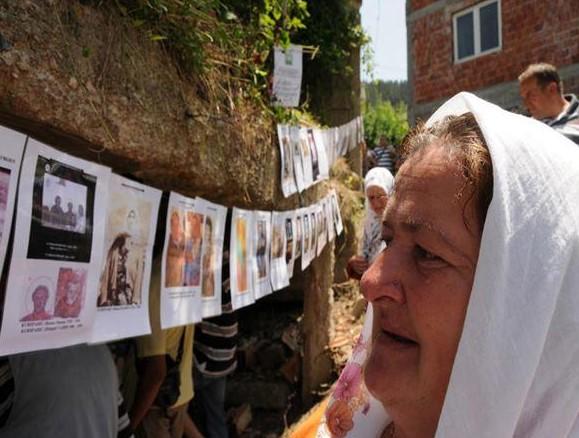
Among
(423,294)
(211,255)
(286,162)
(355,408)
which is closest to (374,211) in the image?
(286,162)

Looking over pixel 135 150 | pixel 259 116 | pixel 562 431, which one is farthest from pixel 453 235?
pixel 259 116

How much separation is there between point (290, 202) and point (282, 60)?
1057mm

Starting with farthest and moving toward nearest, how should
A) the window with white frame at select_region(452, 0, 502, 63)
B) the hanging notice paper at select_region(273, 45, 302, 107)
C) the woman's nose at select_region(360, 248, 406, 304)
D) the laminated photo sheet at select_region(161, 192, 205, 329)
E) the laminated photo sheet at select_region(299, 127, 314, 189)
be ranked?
the window with white frame at select_region(452, 0, 502, 63) < the laminated photo sheet at select_region(299, 127, 314, 189) < the hanging notice paper at select_region(273, 45, 302, 107) < the laminated photo sheet at select_region(161, 192, 205, 329) < the woman's nose at select_region(360, 248, 406, 304)

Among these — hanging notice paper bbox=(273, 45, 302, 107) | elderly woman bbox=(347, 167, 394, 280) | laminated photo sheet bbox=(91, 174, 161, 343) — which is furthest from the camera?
elderly woman bbox=(347, 167, 394, 280)

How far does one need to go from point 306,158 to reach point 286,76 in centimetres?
73

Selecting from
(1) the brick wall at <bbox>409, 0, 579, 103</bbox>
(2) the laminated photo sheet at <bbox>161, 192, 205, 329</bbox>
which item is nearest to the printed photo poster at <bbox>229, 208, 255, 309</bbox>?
(2) the laminated photo sheet at <bbox>161, 192, 205, 329</bbox>

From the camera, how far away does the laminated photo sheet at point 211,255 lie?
2.58m

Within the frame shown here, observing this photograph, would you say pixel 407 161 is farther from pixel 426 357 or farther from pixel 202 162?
pixel 202 162

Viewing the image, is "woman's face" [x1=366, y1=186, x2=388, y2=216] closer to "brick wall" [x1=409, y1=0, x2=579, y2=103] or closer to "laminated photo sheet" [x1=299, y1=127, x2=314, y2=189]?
"laminated photo sheet" [x1=299, y1=127, x2=314, y2=189]

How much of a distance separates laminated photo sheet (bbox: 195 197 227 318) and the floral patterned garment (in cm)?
127

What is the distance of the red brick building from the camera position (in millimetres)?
8875

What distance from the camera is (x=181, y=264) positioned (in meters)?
2.37

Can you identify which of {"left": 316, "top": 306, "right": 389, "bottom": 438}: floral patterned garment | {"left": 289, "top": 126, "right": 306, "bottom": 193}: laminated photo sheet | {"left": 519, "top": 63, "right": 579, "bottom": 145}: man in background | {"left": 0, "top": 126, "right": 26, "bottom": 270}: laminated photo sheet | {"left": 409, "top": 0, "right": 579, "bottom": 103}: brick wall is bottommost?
{"left": 316, "top": 306, "right": 389, "bottom": 438}: floral patterned garment

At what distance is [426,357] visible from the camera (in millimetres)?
986
